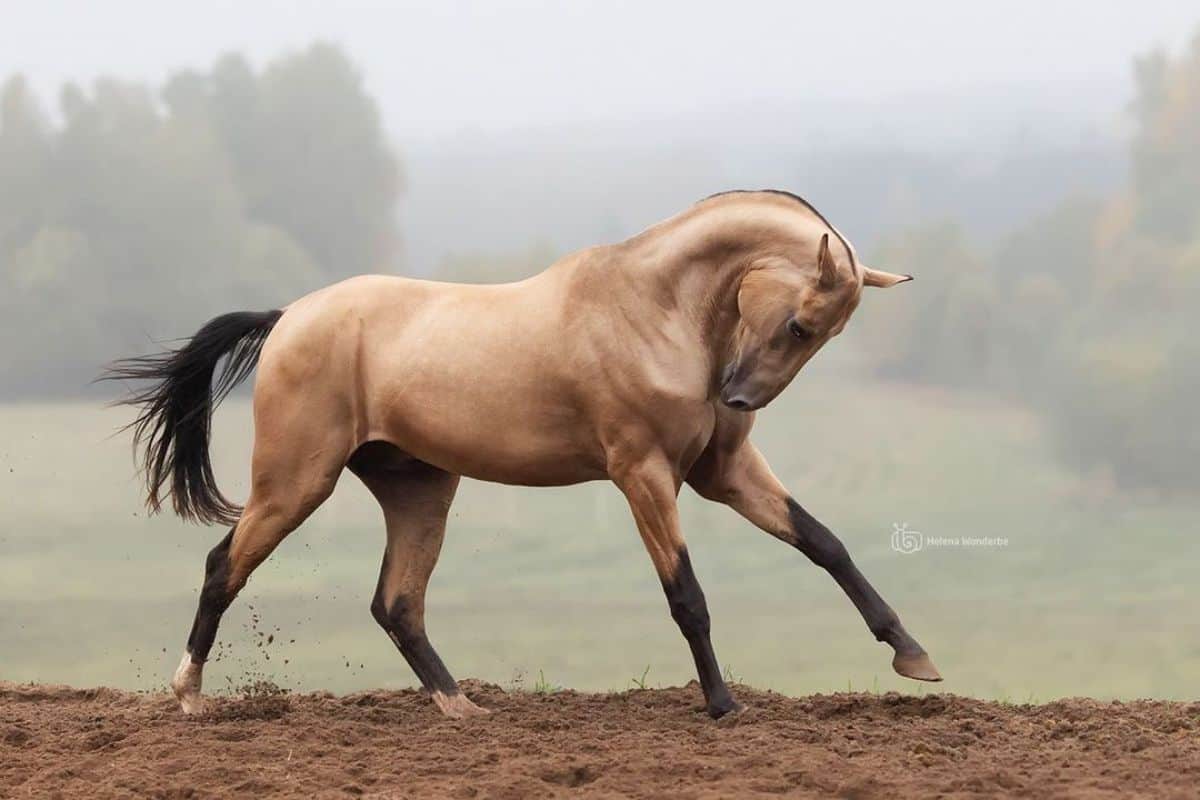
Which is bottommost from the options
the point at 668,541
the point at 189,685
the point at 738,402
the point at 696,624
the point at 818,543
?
the point at 189,685

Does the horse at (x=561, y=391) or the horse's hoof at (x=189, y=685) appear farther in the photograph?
the horse's hoof at (x=189, y=685)

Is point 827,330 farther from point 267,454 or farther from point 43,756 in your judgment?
point 43,756

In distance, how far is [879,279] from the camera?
5.91 meters

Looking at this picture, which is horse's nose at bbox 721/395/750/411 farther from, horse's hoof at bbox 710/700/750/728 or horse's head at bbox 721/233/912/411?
horse's hoof at bbox 710/700/750/728

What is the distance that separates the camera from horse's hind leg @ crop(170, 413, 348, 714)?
256 inches

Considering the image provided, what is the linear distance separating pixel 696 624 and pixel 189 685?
7.55ft

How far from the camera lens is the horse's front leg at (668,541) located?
588 centimetres

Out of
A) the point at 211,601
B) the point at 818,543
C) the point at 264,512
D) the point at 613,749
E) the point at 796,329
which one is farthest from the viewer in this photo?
the point at 211,601

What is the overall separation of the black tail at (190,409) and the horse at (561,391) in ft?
0.08

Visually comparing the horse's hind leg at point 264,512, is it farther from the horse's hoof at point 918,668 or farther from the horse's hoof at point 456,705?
the horse's hoof at point 918,668

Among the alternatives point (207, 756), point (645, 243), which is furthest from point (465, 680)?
point (645, 243)

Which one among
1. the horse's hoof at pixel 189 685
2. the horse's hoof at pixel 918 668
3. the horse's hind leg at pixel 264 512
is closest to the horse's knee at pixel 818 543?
the horse's hoof at pixel 918 668

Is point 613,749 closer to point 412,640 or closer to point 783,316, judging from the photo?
point 412,640

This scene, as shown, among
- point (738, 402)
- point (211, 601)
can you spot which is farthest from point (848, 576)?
point (211, 601)
